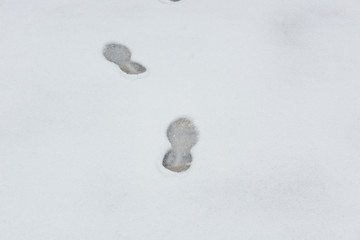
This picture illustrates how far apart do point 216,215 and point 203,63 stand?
2.92 ft

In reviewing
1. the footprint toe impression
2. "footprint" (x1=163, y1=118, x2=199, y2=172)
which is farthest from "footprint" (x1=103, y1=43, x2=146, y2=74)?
"footprint" (x1=163, y1=118, x2=199, y2=172)

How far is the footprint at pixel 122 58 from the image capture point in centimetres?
225

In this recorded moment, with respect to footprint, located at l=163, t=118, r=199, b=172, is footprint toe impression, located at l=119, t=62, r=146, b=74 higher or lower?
higher

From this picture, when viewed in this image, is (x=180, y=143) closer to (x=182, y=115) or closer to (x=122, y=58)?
(x=182, y=115)

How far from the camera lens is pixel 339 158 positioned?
2004 millimetres

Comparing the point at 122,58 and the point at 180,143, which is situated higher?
the point at 122,58

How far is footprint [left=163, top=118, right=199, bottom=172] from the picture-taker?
195 cm

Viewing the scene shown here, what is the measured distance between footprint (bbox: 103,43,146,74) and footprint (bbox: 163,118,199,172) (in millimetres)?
409

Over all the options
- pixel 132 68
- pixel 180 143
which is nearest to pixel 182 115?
pixel 180 143

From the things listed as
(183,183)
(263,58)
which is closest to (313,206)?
(183,183)

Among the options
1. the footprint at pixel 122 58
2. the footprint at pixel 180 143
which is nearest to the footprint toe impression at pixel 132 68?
the footprint at pixel 122 58

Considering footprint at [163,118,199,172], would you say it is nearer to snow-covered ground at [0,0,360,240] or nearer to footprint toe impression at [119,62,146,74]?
snow-covered ground at [0,0,360,240]

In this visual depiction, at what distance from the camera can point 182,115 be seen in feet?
6.86

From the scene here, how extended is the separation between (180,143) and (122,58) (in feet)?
2.07
